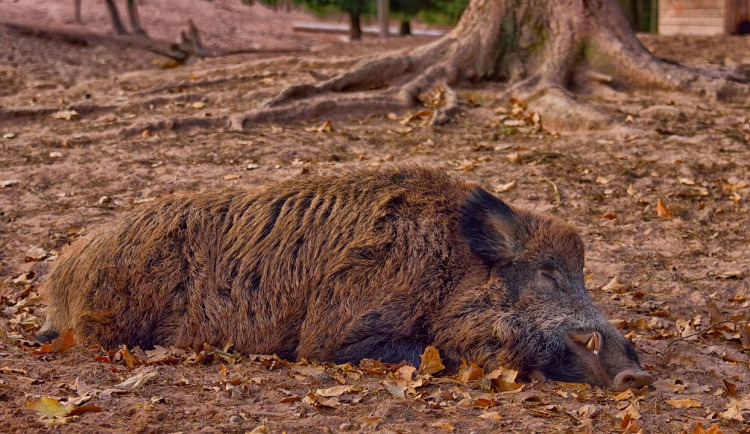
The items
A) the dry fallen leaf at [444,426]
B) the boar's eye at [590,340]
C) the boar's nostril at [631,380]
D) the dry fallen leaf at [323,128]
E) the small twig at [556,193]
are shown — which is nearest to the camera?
the dry fallen leaf at [444,426]

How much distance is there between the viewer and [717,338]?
19.9 feet

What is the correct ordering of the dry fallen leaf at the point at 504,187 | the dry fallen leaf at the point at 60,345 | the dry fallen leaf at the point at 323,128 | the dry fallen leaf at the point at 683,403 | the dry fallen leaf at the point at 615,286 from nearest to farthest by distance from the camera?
→ the dry fallen leaf at the point at 683,403 → the dry fallen leaf at the point at 60,345 → the dry fallen leaf at the point at 615,286 → the dry fallen leaf at the point at 504,187 → the dry fallen leaf at the point at 323,128

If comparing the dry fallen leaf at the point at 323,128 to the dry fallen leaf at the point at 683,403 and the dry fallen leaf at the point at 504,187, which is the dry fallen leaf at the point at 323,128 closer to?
the dry fallen leaf at the point at 504,187

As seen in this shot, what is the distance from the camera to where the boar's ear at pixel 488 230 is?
529 centimetres

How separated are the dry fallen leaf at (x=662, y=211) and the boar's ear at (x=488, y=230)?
10.6ft

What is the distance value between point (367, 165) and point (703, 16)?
14.1 meters

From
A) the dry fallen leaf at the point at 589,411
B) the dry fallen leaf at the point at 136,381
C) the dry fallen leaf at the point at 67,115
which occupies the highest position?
the dry fallen leaf at the point at 67,115

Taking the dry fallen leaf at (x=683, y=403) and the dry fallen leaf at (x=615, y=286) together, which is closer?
the dry fallen leaf at (x=683, y=403)

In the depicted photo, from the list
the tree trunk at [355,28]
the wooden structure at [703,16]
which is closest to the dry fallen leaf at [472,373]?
the wooden structure at [703,16]

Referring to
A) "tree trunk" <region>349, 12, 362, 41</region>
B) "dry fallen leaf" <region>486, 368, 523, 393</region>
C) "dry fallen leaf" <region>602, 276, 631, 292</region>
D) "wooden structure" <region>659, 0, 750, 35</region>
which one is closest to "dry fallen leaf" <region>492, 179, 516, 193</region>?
"dry fallen leaf" <region>602, 276, 631, 292</region>

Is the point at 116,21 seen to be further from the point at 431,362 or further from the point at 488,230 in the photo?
the point at 431,362

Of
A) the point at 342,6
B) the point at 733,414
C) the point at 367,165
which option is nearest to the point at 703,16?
the point at 342,6

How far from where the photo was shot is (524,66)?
469 inches

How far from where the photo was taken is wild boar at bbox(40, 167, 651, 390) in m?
5.15
